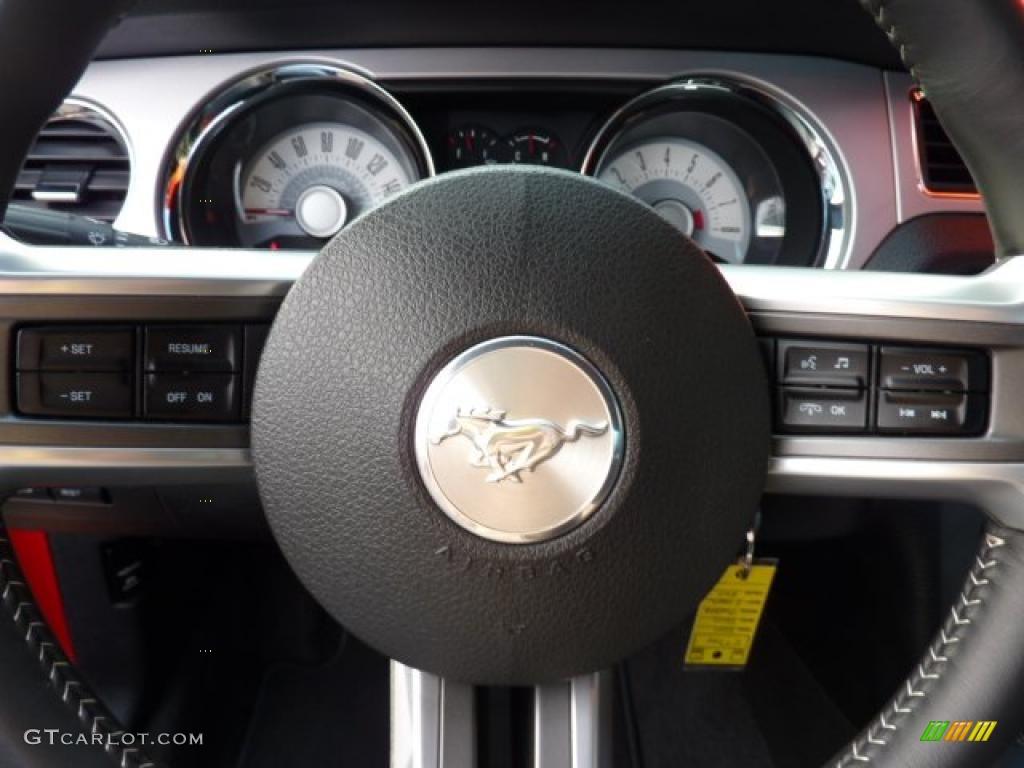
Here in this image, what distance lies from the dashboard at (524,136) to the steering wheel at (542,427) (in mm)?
826

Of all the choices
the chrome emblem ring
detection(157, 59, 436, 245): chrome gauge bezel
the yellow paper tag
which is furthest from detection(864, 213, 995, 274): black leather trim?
the chrome emblem ring

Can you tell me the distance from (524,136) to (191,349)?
1087mm

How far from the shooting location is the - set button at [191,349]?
73 cm

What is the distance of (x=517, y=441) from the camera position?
24.5 inches

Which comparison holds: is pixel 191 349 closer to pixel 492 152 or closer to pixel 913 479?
pixel 913 479

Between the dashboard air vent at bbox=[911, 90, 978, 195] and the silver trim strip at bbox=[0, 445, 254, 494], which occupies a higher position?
the dashboard air vent at bbox=[911, 90, 978, 195]

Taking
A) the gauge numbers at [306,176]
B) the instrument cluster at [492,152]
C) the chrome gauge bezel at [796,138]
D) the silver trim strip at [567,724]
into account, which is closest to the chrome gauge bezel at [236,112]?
the instrument cluster at [492,152]

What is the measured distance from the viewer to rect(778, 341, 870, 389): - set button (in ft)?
2.44

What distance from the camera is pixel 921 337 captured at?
74 centimetres

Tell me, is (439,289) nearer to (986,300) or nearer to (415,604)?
(415,604)

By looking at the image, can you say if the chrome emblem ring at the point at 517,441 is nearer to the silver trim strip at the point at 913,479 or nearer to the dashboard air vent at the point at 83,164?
the silver trim strip at the point at 913,479

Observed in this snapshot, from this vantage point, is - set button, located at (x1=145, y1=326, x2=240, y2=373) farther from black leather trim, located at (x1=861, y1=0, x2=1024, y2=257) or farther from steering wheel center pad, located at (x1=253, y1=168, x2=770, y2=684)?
black leather trim, located at (x1=861, y1=0, x2=1024, y2=257)

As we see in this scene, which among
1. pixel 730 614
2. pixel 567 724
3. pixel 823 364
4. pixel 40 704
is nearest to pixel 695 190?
pixel 730 614

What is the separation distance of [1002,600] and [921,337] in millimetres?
184
